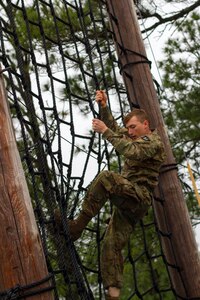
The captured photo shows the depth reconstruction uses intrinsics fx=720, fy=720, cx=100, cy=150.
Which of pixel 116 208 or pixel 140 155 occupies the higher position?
pixel 140 155

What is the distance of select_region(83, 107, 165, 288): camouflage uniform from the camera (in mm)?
2346

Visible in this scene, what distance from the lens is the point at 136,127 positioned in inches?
99.7

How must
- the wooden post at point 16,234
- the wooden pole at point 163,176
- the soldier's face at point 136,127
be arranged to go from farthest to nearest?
the wooden pole at point 163,176 < the soldier's face at point 136,127 < the wooden post at point 16,234

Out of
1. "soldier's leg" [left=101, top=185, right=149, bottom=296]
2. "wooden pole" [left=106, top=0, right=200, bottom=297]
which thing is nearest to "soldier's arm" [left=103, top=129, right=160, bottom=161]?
"soldier's leg" [left=101, top=185, right=149, bottom=296]

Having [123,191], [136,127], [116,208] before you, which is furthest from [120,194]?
[136,127]

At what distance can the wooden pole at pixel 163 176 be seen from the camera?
2834 mm

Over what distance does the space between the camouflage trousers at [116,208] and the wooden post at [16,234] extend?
48 cm

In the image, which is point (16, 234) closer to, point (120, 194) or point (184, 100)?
point (120, 194)

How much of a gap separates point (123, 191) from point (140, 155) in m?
0.14

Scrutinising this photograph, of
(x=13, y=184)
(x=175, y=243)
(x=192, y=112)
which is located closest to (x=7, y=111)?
(x=13, y=184)

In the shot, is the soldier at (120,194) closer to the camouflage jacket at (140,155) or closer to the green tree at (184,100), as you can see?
the camouflage jacket at (140,155)

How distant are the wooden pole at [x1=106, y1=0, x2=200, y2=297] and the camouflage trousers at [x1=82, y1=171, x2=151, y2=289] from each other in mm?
444

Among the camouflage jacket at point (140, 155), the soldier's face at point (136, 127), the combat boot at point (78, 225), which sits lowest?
the combat boot at point (78, 225)

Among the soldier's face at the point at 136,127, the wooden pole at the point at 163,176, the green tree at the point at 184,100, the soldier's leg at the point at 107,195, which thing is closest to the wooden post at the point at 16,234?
the soldier's leg at the point at 107,195
